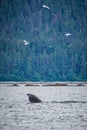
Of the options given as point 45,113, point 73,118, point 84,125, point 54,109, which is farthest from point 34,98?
point 84,125

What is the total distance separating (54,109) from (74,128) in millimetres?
15718

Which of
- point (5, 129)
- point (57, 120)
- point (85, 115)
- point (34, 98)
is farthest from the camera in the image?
point (34, 98)

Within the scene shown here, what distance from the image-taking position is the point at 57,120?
41.0 m

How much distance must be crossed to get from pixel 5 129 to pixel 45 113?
1203cm

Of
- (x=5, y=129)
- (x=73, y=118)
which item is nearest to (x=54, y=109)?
(x=73, y=118)

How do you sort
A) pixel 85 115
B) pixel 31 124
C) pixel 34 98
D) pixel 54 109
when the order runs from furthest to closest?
pixel 34 98, pixel 54 109, pixel 85 115, pixel 31 124

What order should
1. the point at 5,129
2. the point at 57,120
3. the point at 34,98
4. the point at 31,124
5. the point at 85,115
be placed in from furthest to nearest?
1. the point at 34,98
2. the point at 85,115
3. the point at 57,120
4. the point at 31,124
5. the point at 5,129

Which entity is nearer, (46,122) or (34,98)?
(46,122)

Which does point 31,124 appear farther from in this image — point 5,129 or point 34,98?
point 34,98

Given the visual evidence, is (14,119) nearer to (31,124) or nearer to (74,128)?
(31,124)

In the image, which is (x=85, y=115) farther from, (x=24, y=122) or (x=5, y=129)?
(x=5, y=129)

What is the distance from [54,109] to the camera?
51.3 m

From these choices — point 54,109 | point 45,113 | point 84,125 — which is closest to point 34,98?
point 54,109

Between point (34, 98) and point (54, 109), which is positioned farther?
point (34, 98)
